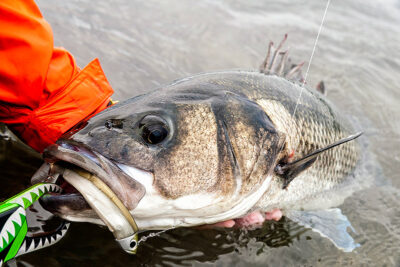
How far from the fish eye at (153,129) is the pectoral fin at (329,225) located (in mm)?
1442

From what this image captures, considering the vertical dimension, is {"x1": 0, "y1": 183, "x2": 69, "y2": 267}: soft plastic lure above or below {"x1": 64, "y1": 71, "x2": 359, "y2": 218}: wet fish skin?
below

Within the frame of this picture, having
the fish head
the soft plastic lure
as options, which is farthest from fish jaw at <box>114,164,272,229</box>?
the soft plastic lure

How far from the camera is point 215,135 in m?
1.94

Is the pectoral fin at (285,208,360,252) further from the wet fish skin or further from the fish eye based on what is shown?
the fish eye

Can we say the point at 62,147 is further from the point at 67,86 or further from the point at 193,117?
the point at 67,86

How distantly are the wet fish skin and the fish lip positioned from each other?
5cm

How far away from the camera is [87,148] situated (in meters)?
1.60

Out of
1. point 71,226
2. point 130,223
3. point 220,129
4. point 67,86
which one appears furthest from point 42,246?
point 220,129

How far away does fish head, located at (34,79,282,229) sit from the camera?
1609 mm

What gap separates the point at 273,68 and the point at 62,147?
220 cm

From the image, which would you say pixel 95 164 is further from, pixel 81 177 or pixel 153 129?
pixel 153 129

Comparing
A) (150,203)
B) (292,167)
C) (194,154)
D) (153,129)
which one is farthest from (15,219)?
(292,167)

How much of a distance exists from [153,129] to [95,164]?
1.17 feet

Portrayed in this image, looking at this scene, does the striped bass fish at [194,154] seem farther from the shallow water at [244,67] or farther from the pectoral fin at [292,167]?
the shallow water at [244,67]
